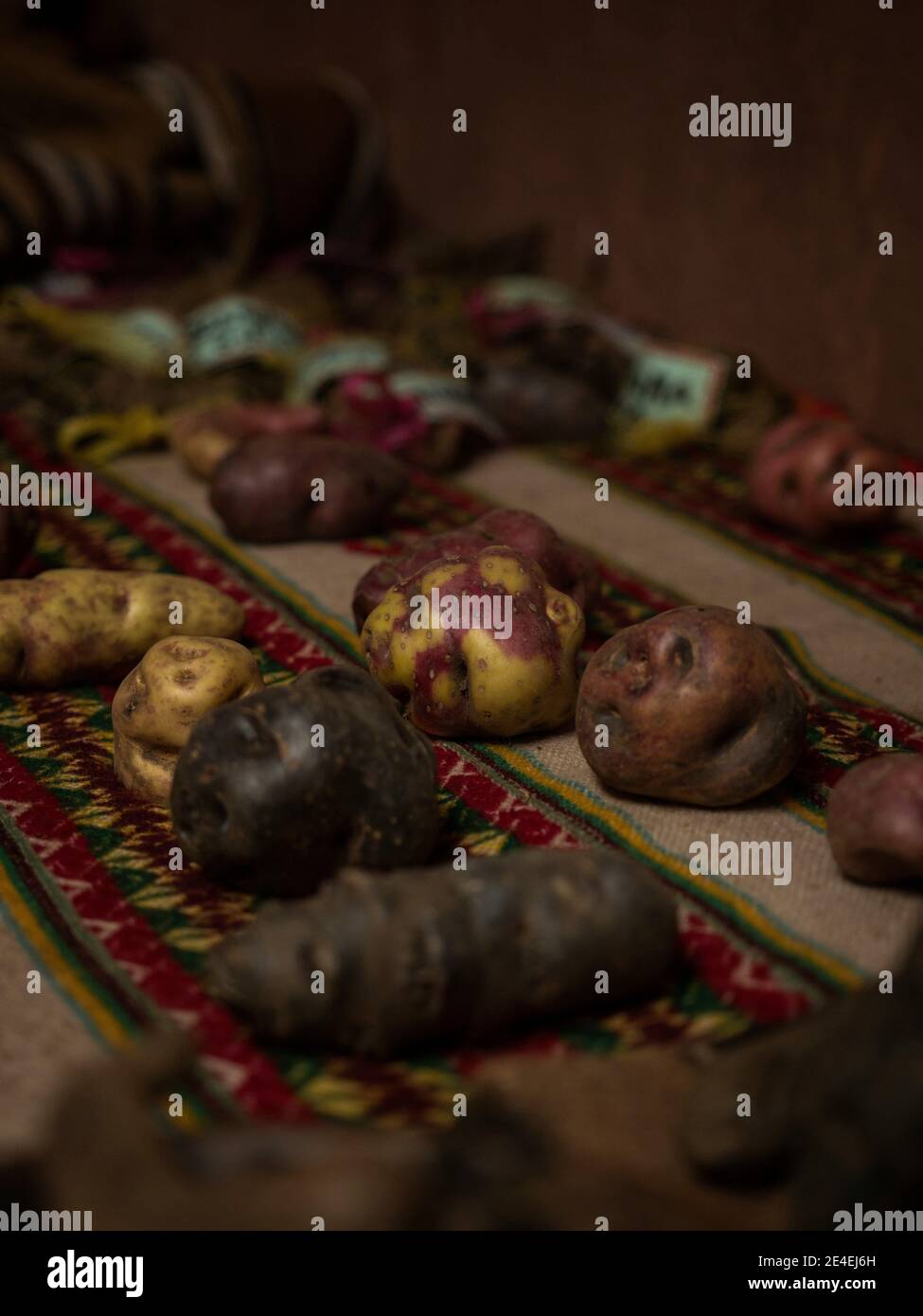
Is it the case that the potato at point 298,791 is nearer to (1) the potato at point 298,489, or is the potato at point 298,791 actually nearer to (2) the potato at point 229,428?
(1) the potato at point 298,489

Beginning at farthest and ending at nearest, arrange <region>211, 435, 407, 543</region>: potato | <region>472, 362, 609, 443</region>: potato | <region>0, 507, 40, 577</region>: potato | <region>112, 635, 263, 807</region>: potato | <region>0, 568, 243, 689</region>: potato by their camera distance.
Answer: <region>472, 362, 609, 443</region>: potato < <region>211, 435, 407, 543</region>: potato < <region>0, 507, 40, 577</region>: potato < <region>0, 568, 243, 689</region>: potato < <region>112, 635, 263, 807</region>: potato

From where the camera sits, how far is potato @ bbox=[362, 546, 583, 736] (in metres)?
2.02

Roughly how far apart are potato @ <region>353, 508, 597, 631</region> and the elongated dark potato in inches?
30.8

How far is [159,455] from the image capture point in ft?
12.0

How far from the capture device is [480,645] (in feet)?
6.59

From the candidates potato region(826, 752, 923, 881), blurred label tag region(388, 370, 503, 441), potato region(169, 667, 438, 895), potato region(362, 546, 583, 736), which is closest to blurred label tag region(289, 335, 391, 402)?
blurred label tag region(388, 370, 503, 441)

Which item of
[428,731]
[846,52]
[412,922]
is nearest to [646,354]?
[846,52]

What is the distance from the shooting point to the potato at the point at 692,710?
1.85 metres

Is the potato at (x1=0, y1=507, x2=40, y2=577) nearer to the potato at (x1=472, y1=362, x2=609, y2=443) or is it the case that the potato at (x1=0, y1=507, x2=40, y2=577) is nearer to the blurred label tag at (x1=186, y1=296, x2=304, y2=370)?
the blurred label tag at (x1=186, y1=296, x2=304, y2=370)

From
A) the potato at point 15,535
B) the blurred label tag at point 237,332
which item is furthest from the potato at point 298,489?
the blurred label tag at point 237,332

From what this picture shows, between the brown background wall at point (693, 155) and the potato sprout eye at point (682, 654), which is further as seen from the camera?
the brown background wall at point (693, 155)

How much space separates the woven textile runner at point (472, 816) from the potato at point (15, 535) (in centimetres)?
25

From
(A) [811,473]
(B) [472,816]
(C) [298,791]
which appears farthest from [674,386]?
(C) [298,791]
